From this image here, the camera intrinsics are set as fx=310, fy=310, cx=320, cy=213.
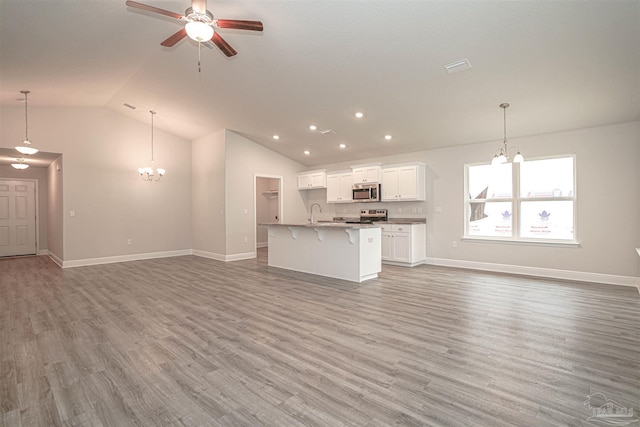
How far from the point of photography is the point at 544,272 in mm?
5438

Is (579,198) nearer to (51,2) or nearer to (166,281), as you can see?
(166,281)

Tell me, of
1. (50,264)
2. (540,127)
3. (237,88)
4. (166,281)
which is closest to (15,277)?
(50,264)

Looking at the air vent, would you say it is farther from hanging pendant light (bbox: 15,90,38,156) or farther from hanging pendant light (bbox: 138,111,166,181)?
A: hanging pendant light (bbox: 15,90,38,156)

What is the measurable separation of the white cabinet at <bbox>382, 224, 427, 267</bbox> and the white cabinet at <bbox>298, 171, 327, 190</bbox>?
252cm

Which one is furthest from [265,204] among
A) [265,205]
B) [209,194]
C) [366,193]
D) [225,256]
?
[366,193]

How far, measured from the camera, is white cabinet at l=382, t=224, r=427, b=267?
253 inches

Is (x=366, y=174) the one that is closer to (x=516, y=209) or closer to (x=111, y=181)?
(x=516, y=209)

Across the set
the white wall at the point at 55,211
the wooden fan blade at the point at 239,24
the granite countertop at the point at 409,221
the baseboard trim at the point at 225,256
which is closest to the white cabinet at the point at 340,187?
the granite countertop at the point at 409,221

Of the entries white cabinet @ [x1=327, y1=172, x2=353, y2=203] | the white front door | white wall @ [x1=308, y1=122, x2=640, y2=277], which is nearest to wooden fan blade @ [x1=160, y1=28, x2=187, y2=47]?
white cabinet @ [x1=327, y1=172, x2=353, y2=203]

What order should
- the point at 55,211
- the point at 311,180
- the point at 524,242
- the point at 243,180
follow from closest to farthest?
the point at 524,242
the point at 55,211
the point at 243,180
the point at 311,180

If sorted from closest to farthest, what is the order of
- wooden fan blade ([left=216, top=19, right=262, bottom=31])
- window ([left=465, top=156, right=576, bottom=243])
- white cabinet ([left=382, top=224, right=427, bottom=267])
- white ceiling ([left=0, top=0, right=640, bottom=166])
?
wooden fan blade ([left=216, top=19, right=262, bottom=31]) < white ceiling ([left=0, top=0, right=640, bottom=166]) < window ([left=465, top=156, right=576, bottom=243]) < white cabinet ([left=382, top=224, right=427, bottom=267])

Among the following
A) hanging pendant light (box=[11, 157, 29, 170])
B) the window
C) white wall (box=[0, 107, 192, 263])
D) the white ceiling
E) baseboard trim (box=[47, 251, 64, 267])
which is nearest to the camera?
the white ceiling

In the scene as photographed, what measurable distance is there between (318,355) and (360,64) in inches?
140

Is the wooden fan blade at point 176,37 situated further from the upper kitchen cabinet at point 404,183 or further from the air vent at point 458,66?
the upper kitchen cabinet at point 404,183
